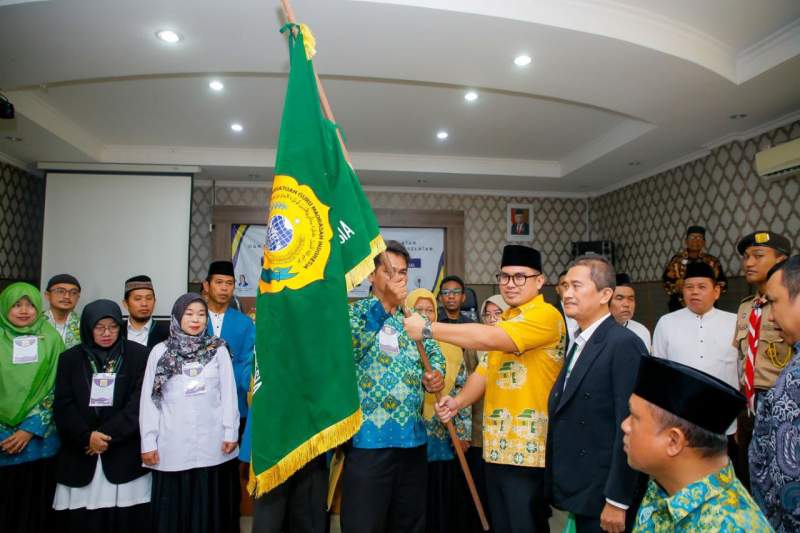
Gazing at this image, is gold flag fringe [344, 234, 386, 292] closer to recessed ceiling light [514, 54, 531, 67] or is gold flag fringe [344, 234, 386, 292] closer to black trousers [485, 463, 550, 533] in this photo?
black trousers [485, 463, 550, 533]

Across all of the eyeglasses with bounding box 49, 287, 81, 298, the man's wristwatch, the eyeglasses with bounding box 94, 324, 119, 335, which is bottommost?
the eyeglasses with bounding box 94, 324, 119, 335

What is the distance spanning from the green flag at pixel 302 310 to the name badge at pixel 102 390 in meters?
1.41

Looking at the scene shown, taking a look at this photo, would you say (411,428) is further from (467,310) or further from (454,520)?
(467,310)

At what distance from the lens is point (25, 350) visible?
3.03 m

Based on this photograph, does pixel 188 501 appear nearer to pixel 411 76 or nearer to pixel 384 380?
pixel 384 380

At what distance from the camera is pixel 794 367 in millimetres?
1514

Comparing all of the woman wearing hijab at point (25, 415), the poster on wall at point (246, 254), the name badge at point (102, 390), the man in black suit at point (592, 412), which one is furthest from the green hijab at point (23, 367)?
the poster on wall at point (246, 254)

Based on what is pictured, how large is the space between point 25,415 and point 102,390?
49 cm

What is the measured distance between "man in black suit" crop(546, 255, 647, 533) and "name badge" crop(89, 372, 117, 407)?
2.26m

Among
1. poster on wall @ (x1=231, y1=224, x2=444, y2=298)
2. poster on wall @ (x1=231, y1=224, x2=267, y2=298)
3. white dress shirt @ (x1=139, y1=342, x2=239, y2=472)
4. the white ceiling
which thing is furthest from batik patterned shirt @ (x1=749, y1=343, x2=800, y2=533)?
poster on wall @ (x1=231, y1=224, x2=267, y2=298)

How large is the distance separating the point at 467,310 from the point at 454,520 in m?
2.25

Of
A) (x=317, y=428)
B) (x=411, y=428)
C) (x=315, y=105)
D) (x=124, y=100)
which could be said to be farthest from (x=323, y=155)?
(x=124, y=100)

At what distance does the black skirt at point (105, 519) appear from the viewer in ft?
8.97

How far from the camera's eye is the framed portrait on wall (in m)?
7.86
